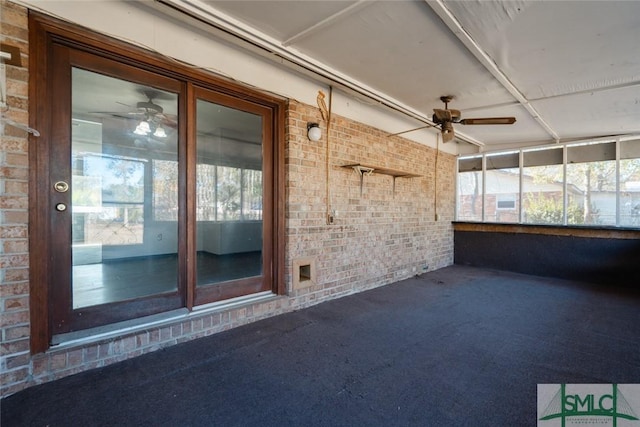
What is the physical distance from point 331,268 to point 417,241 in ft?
7.90

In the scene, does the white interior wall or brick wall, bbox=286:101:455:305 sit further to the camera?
brick wall, bbox=286:101:455:305

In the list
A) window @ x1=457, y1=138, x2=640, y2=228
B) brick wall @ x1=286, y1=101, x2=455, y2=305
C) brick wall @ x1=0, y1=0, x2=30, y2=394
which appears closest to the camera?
brick wall @ x1=0, y1=0, x2=30, y2=394

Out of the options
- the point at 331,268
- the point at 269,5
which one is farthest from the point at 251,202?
the point at 269,5

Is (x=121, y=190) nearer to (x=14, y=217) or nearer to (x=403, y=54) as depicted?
(x=14, y=217)

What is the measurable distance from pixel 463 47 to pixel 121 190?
341 centimetres

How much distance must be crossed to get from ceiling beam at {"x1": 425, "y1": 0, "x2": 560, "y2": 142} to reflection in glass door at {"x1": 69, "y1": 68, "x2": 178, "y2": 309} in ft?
7.85

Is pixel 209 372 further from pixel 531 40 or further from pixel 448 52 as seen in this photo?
pixel 531 40

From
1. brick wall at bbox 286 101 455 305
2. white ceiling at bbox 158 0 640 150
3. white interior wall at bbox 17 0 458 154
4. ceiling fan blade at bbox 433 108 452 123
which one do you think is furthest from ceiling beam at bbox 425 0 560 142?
brick wall at bbox 286 101 455 305

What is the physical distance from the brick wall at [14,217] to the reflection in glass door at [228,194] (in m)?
1.24

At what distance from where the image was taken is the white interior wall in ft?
7.22

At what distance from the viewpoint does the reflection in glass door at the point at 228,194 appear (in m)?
3.07

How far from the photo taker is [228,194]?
337 centimetres

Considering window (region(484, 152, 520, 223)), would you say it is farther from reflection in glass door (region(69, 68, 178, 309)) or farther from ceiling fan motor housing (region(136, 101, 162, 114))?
ceiling fan motor housing (region(136, 101, 162, 114))
